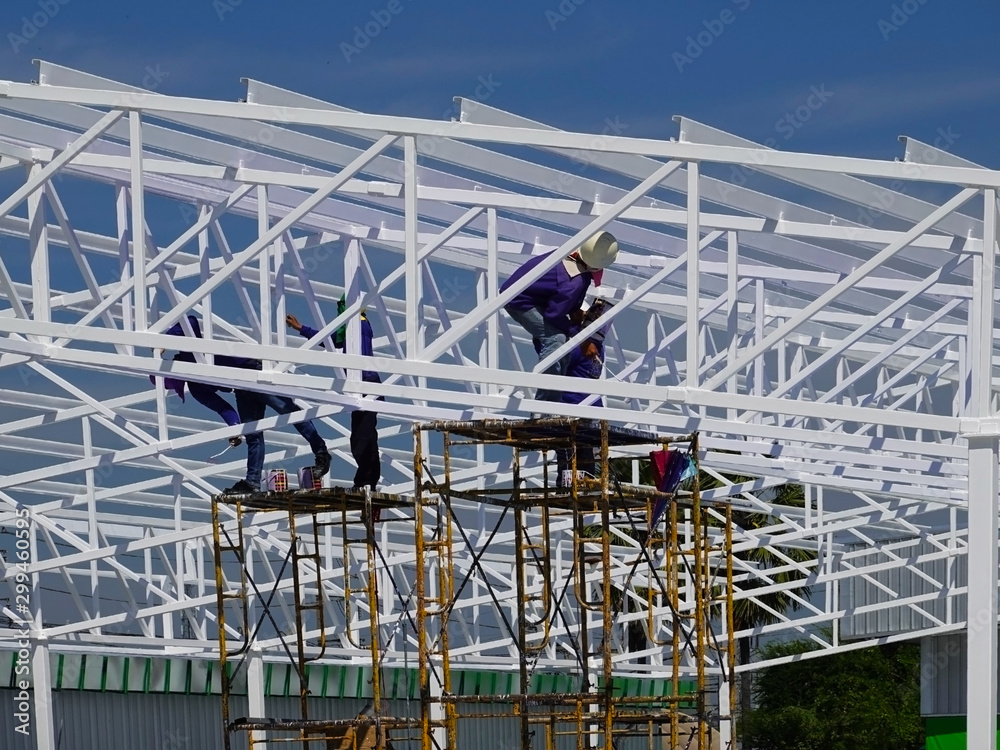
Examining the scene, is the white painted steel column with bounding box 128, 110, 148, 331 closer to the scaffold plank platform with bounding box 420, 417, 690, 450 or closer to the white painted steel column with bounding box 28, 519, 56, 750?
the scaffold plank platform with bounding box 420, 417, 690, 450

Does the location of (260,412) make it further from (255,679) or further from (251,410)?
(255,679)

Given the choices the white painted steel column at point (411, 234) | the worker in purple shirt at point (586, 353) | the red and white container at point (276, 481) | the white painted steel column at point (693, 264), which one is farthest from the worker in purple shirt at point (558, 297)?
the red and white container at point (276, 481)

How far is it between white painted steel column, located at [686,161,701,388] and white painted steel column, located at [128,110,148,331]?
183 inches

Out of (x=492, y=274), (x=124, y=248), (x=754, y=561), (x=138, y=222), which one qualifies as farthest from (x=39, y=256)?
(x=754, y=561)

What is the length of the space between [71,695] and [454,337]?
21718 millimetres

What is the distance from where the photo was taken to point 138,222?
14.9 meters

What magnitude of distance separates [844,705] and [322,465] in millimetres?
28362

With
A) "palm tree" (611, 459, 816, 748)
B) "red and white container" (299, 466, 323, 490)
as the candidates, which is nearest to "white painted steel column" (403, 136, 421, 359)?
"red and white container" (299, 466, 323, 490)

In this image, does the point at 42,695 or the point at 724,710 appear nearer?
the point at 42,695

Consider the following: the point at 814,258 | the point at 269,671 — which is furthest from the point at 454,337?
the point at 269,671

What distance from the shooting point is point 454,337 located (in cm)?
1481

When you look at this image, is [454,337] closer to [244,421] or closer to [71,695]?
[244,421]

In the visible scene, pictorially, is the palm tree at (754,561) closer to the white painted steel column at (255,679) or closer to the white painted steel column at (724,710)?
the white painted steel column at (724,710)

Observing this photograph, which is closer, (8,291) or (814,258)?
(8,291)
